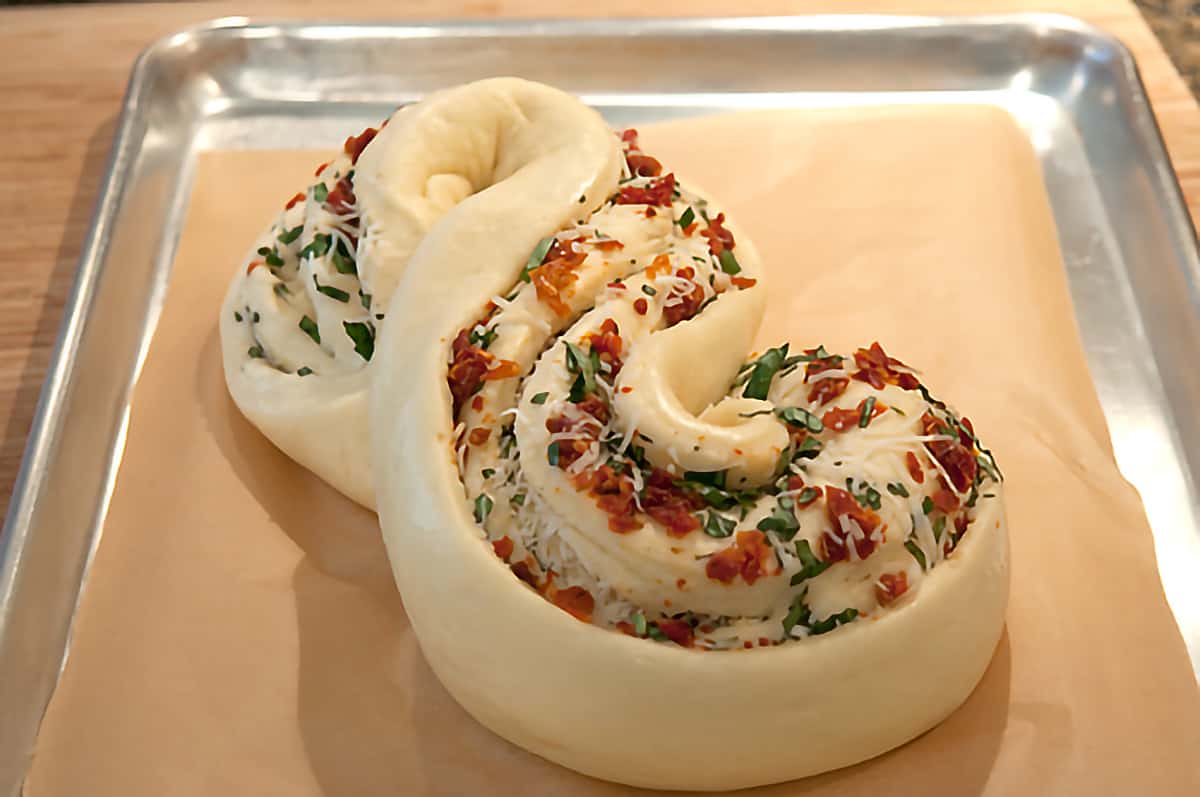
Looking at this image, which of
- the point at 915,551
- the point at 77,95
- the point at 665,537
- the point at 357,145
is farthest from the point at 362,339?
the point at 77,95

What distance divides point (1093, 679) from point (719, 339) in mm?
716

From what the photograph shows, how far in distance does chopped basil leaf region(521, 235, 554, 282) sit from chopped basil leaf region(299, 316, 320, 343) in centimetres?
37

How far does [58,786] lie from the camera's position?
1466mm

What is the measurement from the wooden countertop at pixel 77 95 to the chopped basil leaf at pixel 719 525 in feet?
4.36

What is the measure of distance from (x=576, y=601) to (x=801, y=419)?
0.37 metres

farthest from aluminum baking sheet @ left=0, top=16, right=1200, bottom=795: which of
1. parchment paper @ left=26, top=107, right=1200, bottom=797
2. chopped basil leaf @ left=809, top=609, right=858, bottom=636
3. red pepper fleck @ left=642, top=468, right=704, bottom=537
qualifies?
red pepper fleck @ left=642, top=468, right=704, bottom=537

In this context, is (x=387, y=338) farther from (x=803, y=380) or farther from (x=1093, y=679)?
(x=1093, y=679)

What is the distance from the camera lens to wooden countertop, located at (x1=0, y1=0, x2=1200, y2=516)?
Answer: 2.12 m

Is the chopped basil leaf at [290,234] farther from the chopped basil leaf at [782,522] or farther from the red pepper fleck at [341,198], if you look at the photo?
the chopped basil leaf at [782,522]

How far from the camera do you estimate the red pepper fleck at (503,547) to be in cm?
135

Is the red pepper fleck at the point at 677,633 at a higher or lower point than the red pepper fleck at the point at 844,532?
lower

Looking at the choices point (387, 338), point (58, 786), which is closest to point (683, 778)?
point (387, 338)

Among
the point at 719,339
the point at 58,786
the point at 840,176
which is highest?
the point at 719,339

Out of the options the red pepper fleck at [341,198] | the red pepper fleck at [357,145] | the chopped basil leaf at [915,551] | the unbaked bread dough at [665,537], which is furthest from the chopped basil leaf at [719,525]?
the red pepper fleck at [357,145]
